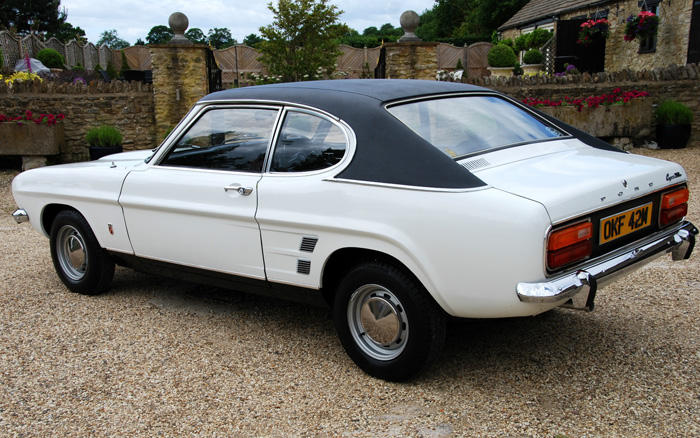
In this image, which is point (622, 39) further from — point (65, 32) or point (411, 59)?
point (65, 32)

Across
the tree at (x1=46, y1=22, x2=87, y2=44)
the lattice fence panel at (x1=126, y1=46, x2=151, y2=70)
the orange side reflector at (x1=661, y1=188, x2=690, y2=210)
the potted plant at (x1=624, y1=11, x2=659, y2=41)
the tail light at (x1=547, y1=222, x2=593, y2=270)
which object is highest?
the tree at (x1=46, y1=22, x2=87, y2=44)

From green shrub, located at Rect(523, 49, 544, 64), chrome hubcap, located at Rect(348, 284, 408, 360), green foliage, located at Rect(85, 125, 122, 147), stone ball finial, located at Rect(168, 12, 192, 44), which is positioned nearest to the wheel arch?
chrome hubcap, located at Rect(348, 284, 408, 360)

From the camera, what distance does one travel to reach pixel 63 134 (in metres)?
10.9

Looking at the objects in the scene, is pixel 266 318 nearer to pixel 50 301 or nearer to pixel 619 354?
pixel 50 301

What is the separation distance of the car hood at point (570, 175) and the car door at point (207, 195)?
49.0 inches

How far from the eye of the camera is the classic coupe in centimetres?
258

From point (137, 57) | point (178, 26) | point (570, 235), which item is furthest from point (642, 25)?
point (137, 57)

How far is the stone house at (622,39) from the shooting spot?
1564 cm

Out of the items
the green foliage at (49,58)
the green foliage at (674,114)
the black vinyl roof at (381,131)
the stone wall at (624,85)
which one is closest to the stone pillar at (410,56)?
the stone wall at (624,85)

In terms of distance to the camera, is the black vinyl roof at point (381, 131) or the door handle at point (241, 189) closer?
the black vinyl roof at point (381, 131)

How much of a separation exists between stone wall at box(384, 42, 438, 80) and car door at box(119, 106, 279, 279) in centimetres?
816

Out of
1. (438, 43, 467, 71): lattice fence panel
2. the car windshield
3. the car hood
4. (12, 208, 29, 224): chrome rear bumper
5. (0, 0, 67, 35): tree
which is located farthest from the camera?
(0, 0, 67, 35): tree

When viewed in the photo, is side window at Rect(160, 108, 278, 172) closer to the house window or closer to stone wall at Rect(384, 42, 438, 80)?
stone wall at Rect(384, 42, 438, 80)

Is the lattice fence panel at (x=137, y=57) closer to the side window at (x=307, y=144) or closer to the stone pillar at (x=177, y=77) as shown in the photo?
the stone pillar at (x=177, y=77)
